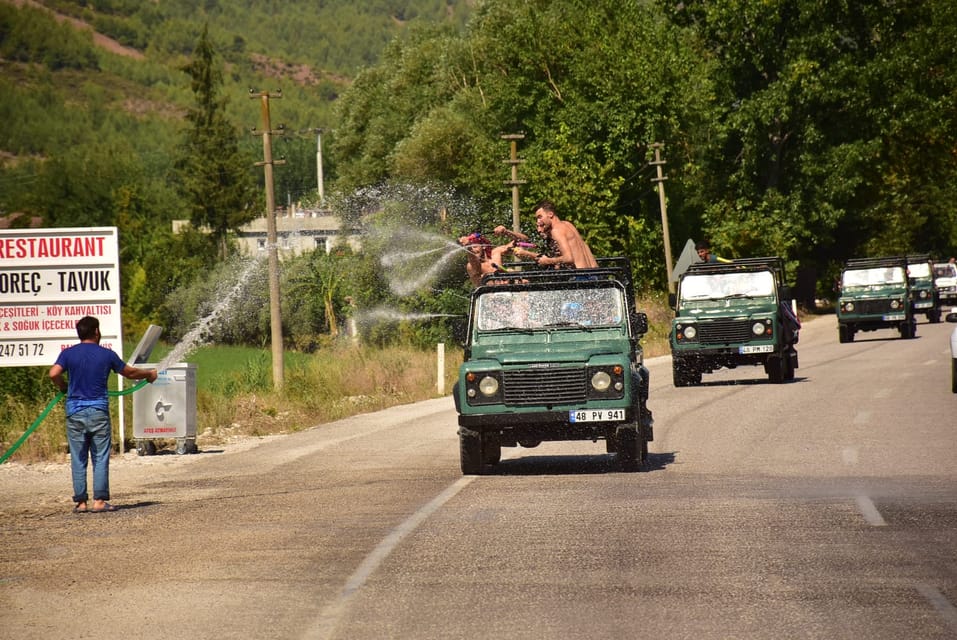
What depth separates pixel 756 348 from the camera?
26.7 meters

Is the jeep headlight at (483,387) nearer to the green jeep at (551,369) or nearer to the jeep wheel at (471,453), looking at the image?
the green jeep at (551,369)

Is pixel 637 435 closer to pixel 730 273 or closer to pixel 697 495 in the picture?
pixel 697 495

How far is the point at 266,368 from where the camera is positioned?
110 feet

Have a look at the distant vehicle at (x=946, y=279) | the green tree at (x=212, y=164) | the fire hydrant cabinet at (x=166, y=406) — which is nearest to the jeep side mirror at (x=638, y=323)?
the fire hydrant cabinet at (x=166, y=406)

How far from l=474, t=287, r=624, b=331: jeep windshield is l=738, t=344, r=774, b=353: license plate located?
468 inches

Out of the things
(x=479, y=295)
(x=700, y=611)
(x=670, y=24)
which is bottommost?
(x=700, y=611)

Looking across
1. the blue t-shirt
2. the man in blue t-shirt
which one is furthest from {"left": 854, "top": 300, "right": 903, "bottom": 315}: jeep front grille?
the blue t-shirt

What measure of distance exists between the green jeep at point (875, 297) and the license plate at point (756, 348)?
643 inches

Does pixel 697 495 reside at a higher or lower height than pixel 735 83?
lower

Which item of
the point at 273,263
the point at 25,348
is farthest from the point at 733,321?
the point at 273,263

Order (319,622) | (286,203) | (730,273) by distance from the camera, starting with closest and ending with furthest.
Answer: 1. (319,622)
2. (730,273)
3. (286,203)

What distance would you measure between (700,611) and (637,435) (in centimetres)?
687

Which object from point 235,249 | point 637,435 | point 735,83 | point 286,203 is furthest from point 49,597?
point 286,203

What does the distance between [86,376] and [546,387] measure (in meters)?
4.42
